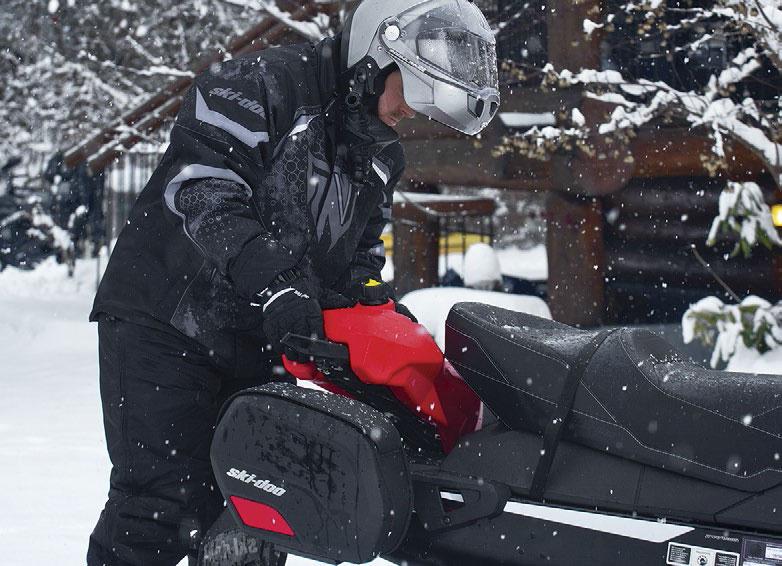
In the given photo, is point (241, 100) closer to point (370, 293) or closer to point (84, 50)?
point (370, 293)

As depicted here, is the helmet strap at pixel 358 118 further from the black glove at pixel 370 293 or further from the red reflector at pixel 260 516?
the red reflector at pixel 260 516

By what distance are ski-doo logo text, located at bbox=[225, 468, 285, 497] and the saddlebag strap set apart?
0.51 meters

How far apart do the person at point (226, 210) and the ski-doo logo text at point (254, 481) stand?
42 centimetres

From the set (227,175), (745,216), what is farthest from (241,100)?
(745,216)

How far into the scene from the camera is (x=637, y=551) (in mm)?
1836

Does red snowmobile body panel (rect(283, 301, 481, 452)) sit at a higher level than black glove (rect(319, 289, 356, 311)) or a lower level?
lower

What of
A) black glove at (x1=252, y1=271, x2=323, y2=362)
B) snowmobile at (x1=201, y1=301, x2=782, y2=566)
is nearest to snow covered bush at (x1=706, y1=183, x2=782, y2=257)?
snowmobile at (x1=201, y1=301, x2=782, y2=566)

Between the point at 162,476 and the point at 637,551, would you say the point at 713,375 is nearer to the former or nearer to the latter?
the point at 637,551

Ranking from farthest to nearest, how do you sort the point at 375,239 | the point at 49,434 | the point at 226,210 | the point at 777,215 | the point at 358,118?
the point at 777,215, the point at 49,434, the point at 375,239, the point at 358,118, the point at 226,210

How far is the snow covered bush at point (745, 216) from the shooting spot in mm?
6391

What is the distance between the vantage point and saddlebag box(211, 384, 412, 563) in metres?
1.93

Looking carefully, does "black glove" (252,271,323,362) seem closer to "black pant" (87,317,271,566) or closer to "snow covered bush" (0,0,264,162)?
"black pant" (87,317,271,566)

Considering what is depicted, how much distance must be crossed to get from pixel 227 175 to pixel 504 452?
88 centimetres

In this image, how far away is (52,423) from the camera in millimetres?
6266
